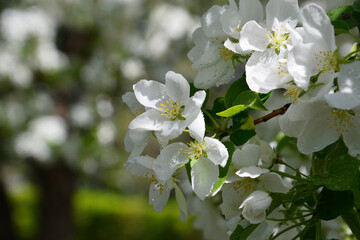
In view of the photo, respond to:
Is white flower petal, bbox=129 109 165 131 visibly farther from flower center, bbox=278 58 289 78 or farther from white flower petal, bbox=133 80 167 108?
flower center, bbox=278 58 289 78

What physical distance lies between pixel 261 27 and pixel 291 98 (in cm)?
15

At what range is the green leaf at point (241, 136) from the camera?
3.06 ft

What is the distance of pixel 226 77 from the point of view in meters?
1.01

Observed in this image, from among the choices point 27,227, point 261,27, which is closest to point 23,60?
point 261,27

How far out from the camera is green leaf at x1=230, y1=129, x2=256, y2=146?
0.93m

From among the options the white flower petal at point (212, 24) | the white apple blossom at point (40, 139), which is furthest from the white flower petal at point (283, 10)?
the white apple blossom at point (40, 139)

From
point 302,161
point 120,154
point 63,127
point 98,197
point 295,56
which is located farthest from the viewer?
point 98,197

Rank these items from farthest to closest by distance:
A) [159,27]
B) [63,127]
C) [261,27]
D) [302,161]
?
[63,127] → [159,27] → [302,161] → [261,27]

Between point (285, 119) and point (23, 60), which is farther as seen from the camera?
point (23, 60)

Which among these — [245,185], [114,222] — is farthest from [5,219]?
[245,185]

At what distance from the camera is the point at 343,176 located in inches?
32.3

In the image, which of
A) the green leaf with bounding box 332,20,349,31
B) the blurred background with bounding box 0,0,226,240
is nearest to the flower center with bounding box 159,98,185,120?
the green leaf with bounding box 332,20,349,31

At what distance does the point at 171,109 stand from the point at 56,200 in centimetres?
501

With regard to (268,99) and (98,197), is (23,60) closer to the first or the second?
(268,99)
